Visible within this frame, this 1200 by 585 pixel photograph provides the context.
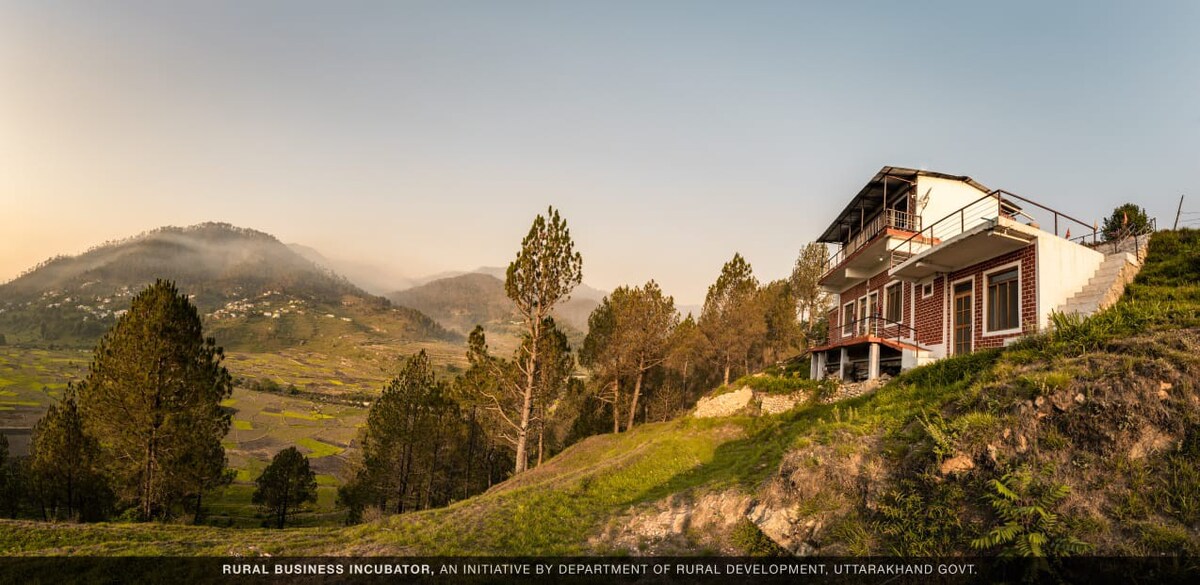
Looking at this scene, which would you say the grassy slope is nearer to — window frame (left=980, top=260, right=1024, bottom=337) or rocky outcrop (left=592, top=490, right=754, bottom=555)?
rocky outcrop (left=592, top=490, right=754, bottom=555)

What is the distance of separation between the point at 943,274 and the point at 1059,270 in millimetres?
4026

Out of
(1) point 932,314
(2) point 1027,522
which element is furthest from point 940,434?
(1) point 932,314

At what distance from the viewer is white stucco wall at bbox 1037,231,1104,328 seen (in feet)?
44.3

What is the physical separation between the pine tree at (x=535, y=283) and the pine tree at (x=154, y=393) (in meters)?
14.5

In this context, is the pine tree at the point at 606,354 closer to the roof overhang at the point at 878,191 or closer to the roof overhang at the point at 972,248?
the roof overhang at the point at 878,191

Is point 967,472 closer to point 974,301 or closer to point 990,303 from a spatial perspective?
point 990,303

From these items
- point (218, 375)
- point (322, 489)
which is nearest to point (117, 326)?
point (218, 375)

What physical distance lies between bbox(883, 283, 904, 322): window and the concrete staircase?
6.75 metres

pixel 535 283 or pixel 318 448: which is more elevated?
pixel 535 283

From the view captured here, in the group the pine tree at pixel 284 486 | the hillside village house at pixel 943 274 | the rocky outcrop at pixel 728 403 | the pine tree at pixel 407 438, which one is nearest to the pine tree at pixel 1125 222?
the hillside village house at pixel 943 274

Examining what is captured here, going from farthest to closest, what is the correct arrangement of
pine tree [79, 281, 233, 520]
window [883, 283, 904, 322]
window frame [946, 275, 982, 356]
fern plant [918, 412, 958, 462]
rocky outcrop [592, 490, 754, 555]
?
pine tree [79, 281, 233, 520] < window [883, 283, 904, 322] < window frame [946, 275, 982, 356] < rocky outcrop [592, 490, 754, 555] < fern plant [918, 412, 958, 462]

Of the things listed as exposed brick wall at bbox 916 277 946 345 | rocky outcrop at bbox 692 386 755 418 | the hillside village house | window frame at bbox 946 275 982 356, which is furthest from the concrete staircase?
rocky outcrop at bbox 692 386 755 418

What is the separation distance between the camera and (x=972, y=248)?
50.8 ft

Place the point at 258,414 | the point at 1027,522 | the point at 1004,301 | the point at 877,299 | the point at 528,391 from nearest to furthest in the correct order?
1. the point at 1027,522
2. the point at 1004,301
3. the point at 877,299
4. the point at 528,391
5. the point at 258,414
